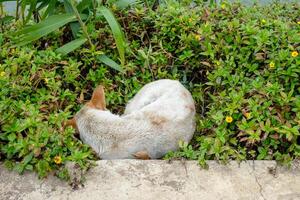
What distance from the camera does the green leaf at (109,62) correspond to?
400 cm

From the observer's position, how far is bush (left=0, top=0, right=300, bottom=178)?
322 centimetres

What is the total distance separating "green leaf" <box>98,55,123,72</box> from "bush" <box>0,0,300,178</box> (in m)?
0.05

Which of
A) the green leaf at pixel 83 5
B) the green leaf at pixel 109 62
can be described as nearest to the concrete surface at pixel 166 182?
the green leaf at pixel 109 62

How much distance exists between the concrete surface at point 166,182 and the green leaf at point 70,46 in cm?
112

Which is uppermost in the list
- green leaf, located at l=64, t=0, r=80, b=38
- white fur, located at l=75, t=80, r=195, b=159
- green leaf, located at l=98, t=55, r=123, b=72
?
green leaf, located at l=64, t=0, r=80, b=38

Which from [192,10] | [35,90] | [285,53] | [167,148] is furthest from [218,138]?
[192,10]

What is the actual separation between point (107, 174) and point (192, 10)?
199cm

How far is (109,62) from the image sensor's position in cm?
402

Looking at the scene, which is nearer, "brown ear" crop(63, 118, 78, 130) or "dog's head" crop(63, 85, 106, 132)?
"brown ear" crop(63, 118, 78, 130)

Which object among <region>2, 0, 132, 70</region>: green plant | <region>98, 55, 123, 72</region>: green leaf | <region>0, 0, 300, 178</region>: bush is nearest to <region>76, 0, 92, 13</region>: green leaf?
<region>2, 0, 132, 70</region>: green plant

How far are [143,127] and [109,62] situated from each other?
33.5 inches

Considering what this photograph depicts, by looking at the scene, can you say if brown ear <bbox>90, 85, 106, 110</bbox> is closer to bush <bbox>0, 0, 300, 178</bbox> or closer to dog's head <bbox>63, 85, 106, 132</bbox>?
dog's head <bbox>63, 85, 106, 132</bbox>

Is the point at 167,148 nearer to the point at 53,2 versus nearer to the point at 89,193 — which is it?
the point at 89,193

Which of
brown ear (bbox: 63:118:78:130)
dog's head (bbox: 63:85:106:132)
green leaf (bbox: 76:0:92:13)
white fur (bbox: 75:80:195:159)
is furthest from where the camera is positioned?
green leaf (bbox: 76:0:92:13)
